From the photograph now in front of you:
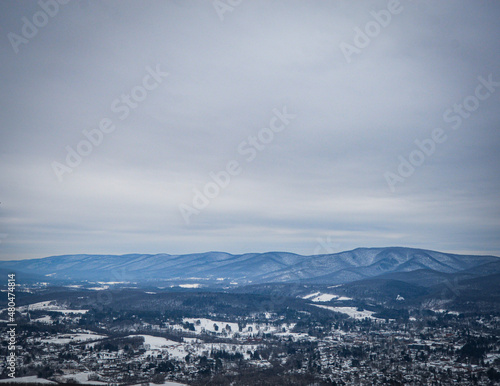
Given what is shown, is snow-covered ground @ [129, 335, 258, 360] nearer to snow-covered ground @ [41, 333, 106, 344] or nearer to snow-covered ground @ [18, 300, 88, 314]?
snow-covered ground @ [41, 333, 106, 344]

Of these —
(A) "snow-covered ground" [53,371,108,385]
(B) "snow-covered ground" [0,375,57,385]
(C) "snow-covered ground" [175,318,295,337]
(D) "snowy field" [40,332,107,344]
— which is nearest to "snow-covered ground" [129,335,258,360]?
(D) "snowy field" [40,332,107,344]

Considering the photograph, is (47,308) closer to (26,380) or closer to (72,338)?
(72,338)

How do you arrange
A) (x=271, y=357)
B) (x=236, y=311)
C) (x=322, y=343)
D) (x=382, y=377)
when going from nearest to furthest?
1. (x=382, y=377)
2. (x=271, y=357)
3. (x=322, y=343)
4. (x=236, y=311)

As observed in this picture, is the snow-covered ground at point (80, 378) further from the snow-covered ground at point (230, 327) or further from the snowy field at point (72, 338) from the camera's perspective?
the snow-covered ground at point (230, 327)

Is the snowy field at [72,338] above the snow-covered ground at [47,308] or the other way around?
above

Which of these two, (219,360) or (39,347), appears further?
(39,347)

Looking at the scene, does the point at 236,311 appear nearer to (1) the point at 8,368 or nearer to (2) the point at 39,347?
(2) the point at 39,347

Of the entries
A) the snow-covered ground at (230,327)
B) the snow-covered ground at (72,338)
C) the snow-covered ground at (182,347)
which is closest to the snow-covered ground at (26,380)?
the snow-covered ground at (182,347)

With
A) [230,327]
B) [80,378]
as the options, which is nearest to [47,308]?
[230,327]

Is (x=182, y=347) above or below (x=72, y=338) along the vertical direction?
below

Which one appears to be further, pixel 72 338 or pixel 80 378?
pixel 72 338

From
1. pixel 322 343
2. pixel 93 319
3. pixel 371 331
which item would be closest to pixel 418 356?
pixel 322 343
